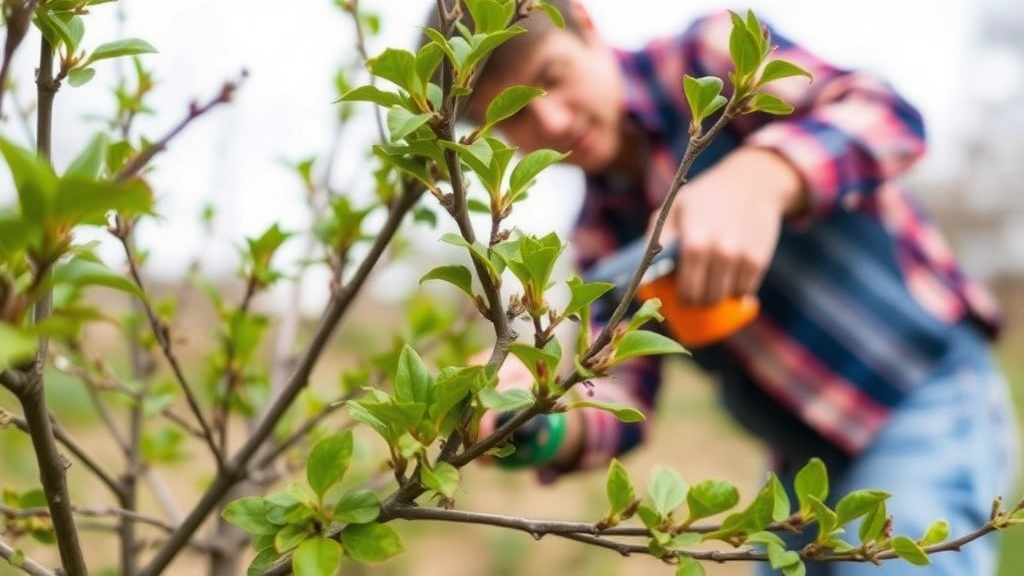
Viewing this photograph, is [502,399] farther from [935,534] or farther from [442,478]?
[935,534]

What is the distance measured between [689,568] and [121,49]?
0.35m

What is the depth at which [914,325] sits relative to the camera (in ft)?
3.81

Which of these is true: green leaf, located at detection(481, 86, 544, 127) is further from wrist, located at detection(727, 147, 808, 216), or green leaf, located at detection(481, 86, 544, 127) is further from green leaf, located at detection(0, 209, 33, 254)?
wrist, located at detection(727, 147, 808, 216)

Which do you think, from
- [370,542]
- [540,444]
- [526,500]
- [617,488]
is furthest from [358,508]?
[526,500]

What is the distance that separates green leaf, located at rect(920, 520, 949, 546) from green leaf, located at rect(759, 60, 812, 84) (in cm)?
23

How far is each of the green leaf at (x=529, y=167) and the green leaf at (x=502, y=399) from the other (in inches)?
3.5

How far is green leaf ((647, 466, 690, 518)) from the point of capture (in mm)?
448

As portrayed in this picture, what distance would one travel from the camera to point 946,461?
3.52ft

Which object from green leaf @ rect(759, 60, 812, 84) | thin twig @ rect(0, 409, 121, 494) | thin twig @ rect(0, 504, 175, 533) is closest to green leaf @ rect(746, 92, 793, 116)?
green leaf @ rect(759, 60, 812, 84)

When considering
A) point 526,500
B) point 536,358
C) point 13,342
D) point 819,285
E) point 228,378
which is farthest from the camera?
point 526,500

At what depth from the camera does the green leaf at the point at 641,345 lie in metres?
0.38

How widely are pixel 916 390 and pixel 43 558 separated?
1791 millimetres

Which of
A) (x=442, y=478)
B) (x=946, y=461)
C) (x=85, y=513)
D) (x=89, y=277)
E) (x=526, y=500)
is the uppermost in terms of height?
(x=89, y=277)

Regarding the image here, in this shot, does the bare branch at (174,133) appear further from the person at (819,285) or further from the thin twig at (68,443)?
the person at (819,285)
